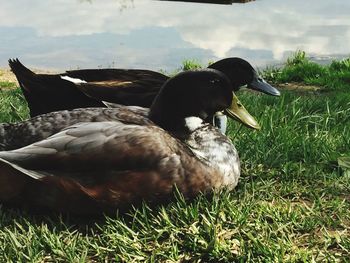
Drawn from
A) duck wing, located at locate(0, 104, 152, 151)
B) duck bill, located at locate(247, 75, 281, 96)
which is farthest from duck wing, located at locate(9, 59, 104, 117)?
duck bill, located at locate(247, 75, 281, 96)

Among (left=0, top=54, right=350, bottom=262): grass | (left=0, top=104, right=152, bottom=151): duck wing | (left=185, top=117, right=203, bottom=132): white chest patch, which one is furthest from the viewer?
(left=185, top=117, right=203, bottom=132): white chest patch

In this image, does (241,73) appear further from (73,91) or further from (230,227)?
(230,227)

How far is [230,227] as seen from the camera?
10.3 feet

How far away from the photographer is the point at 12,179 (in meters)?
3.24

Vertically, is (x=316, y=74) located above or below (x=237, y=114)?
below

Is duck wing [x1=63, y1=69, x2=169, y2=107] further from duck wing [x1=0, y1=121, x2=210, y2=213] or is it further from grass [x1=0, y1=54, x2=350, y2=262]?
duck wing [x1=0, y1=121, x2=210, y2=213]

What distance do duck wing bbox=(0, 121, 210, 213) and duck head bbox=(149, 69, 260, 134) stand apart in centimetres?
30

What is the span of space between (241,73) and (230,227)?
1.81m

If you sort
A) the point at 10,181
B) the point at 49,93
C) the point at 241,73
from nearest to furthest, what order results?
the point at 10,181 < the point at 49,93 < the point at 241,73

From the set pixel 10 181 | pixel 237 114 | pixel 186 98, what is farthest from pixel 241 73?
pixel 10 181

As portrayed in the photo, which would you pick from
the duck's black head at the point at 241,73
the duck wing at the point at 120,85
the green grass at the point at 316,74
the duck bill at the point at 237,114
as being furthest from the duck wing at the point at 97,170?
the green grass at the point at 316,74

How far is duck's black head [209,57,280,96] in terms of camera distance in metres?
4.66

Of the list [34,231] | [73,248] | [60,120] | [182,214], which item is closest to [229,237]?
[182,214]

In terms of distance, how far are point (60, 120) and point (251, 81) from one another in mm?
1691
